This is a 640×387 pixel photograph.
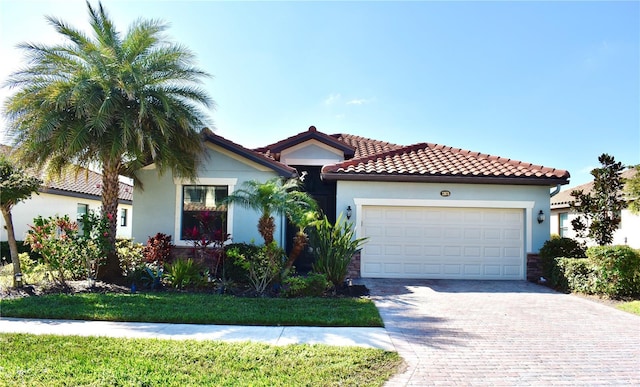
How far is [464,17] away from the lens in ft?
39.6

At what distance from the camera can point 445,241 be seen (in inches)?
503

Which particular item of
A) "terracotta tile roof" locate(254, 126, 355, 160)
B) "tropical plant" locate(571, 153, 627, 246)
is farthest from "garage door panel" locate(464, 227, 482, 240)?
"terracotta tile roof" locate(254, 126, 355, 160)

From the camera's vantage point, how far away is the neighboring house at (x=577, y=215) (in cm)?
1706

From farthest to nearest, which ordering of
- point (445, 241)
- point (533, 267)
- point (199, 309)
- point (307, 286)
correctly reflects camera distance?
point (445, 241) < point (533, 267) < point (307, 286) < point (199, 309)

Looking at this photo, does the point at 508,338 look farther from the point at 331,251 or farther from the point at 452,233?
the point at 452,233

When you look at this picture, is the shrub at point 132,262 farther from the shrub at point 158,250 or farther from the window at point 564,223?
the window at point 564,223

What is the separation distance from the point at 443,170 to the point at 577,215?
11323 millimetres

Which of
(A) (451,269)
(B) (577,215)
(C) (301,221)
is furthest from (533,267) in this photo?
(B) (577,215)

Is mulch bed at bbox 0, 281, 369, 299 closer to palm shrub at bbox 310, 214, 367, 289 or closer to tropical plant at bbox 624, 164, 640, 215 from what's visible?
palm shrub at bbox 310, 214, 367, 289

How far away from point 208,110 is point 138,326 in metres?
6.71

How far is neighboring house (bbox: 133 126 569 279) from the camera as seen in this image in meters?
12.6

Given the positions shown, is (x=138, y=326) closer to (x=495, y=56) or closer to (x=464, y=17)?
(x=464, y=17)

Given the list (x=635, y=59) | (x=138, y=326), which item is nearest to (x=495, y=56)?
(x=635, y=59)

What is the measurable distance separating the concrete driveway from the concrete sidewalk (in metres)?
0.56
